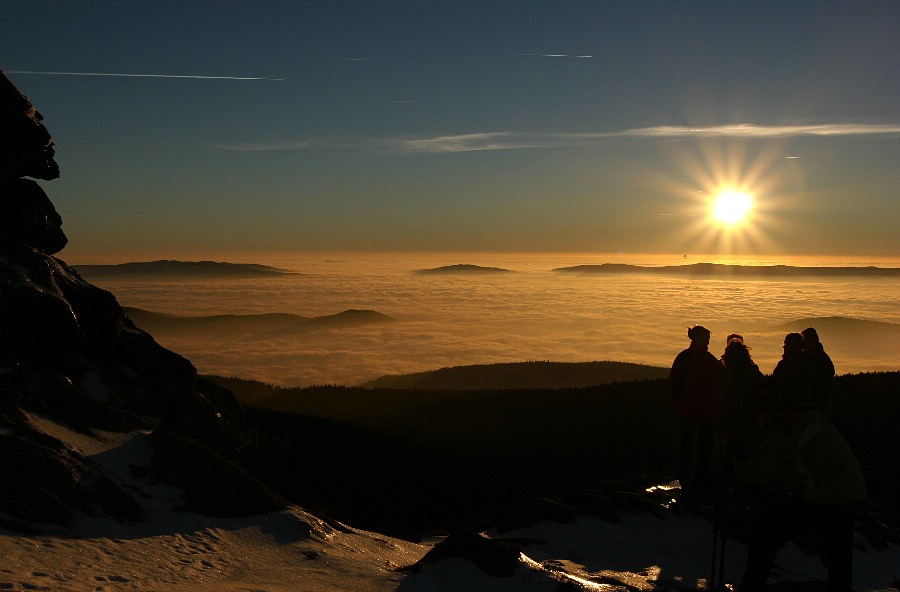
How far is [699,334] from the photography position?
11.7 m

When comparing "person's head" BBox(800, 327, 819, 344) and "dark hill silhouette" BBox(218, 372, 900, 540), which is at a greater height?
"person's head" BBox(800, 327, 819, 344)

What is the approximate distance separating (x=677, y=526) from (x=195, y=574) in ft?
24.3

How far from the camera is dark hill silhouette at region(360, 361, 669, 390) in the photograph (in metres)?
96.1

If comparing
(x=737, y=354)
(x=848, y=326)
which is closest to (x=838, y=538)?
(x=737, y=354)

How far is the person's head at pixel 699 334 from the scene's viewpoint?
11.7m

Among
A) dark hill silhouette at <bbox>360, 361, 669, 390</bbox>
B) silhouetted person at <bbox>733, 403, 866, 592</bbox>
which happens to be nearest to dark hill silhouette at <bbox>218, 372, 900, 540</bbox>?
silhouetted person at <bbox>733, 403, 866, 592</bbox>

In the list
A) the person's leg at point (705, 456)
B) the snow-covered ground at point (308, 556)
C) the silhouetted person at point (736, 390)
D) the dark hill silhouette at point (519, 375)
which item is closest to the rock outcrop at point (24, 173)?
the snow-covered ground at point (308, 556)

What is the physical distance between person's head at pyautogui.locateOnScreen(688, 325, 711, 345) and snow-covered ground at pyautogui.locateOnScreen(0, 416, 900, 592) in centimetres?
288

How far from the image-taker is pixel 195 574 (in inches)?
316

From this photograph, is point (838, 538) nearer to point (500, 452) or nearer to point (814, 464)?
point (814, 464)

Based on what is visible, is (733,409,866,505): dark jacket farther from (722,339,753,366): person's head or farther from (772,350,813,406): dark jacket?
(722,339,753,366): person's head

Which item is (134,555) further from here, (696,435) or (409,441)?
(409,441)

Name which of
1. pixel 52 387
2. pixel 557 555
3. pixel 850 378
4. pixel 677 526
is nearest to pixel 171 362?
pixel 52 387

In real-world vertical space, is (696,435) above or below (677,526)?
above
